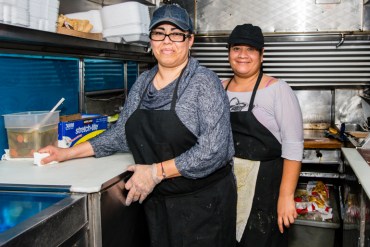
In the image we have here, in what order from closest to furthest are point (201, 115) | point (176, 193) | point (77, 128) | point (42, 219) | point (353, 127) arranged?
point (42, 219), point (201, 115), point (176, 193), point (77, 128), point (353, 127)

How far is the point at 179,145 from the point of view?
→ 1.69 m

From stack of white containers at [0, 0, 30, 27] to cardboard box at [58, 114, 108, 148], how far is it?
0.68 m

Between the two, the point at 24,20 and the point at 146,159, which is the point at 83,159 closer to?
the point at 146,159

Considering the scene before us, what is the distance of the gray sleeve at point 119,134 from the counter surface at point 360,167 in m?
1.16

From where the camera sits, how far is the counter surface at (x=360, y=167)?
1.80 m

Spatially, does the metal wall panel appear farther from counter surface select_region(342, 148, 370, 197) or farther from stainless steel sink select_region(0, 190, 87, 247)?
stainless steel sink select_region(0, 190, 87, 247)

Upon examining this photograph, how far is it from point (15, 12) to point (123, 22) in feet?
3.61

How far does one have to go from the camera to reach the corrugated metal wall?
10.8ft

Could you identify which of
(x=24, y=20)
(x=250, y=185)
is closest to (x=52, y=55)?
(x=24, y=20)

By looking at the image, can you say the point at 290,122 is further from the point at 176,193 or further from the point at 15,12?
the point at 15,12

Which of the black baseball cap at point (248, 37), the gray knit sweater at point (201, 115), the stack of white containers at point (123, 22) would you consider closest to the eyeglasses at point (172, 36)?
the gray knit sweater at point (201, 115)

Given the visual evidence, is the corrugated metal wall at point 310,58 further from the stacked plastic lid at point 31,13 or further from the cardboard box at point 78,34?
the stacked plastic lid at point 31,13

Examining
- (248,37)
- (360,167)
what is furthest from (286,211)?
(248,37)

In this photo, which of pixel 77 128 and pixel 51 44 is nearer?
pixel 51 44
